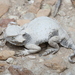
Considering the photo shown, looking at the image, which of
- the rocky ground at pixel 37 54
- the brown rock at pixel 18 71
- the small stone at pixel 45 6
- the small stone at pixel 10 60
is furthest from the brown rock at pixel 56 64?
the small stone at pixel 45 6

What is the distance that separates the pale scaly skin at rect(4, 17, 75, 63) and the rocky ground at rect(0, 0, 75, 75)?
8 centimetres

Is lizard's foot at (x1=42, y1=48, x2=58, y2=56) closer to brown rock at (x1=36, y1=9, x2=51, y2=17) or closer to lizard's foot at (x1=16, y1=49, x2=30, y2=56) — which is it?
lizard's foot at (x1=16, y1=49, x2=30, y2=56)

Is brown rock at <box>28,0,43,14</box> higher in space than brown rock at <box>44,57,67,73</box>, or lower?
higher

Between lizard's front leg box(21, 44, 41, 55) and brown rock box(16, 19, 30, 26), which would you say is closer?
lizard's front leg box(21, 44, 41, 55)

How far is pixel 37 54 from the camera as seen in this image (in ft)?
9.62

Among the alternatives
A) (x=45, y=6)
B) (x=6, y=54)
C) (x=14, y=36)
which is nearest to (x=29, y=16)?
(x=45, y=6)

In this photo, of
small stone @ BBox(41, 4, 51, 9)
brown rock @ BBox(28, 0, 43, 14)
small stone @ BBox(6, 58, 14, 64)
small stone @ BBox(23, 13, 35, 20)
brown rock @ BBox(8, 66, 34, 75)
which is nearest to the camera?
brown rock @ BBox(8, 66, 34, 75)

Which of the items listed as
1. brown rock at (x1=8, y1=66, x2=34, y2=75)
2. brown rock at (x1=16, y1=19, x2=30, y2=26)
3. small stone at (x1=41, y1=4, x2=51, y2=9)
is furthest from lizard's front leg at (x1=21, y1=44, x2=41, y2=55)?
small stone at (x1=41, y1=4, x2=51, y2=9)

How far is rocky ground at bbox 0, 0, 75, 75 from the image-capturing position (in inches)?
108

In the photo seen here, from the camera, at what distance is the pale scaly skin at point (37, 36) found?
2868 mm

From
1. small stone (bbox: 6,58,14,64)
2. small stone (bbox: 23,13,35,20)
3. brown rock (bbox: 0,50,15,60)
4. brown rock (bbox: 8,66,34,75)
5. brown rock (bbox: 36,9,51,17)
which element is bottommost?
brown rock (bbox: 8,66,34,75)

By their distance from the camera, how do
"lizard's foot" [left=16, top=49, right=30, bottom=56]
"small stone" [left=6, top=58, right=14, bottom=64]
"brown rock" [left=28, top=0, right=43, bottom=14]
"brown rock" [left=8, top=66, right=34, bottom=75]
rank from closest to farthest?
1. "brown rock" [left=8, top=66, right=34, bottom=75]
2. "small stone" [left=6, top=58, right=14, bottom=64]
3. "lizard's foot" [left=16, top=49, right=30, bottom=56]
4. "brown rock" [left=28, top=0, right=43, bottom=14]

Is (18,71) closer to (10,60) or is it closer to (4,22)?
(10,60)

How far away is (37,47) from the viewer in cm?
289
